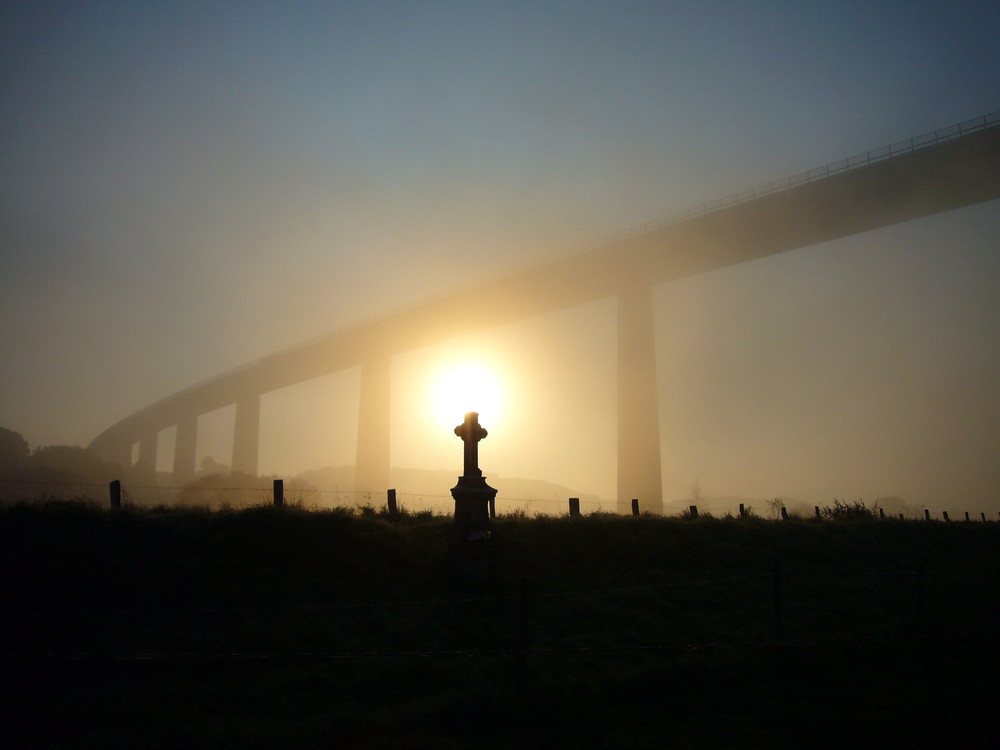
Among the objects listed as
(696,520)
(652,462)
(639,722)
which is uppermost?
(652,462)

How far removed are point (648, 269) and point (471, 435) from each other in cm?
2890

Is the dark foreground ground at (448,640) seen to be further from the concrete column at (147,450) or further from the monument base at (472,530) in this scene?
the concrete column at (147,450)

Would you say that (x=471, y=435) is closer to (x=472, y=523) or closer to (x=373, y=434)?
(x=472, y=523)

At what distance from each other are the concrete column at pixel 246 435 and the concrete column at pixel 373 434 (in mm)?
13796

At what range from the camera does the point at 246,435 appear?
66.1 metres

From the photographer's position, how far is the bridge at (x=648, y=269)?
106ft

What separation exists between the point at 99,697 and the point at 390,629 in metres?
3.83

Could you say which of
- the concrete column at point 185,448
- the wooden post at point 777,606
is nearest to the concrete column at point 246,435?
the concrete column at point 185,448

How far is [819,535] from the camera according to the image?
64.3ft

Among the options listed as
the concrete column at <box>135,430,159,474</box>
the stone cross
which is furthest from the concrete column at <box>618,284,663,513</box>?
the concrete column at <box>135,430,159,474</box>

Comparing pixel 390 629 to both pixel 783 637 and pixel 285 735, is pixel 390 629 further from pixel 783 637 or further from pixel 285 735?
pixel 783 637

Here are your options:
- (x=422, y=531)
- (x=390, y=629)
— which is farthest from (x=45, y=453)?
(x=390, y=629)

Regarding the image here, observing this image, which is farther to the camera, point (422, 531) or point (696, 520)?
point (696, 520)

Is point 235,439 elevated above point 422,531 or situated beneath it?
elevated above
